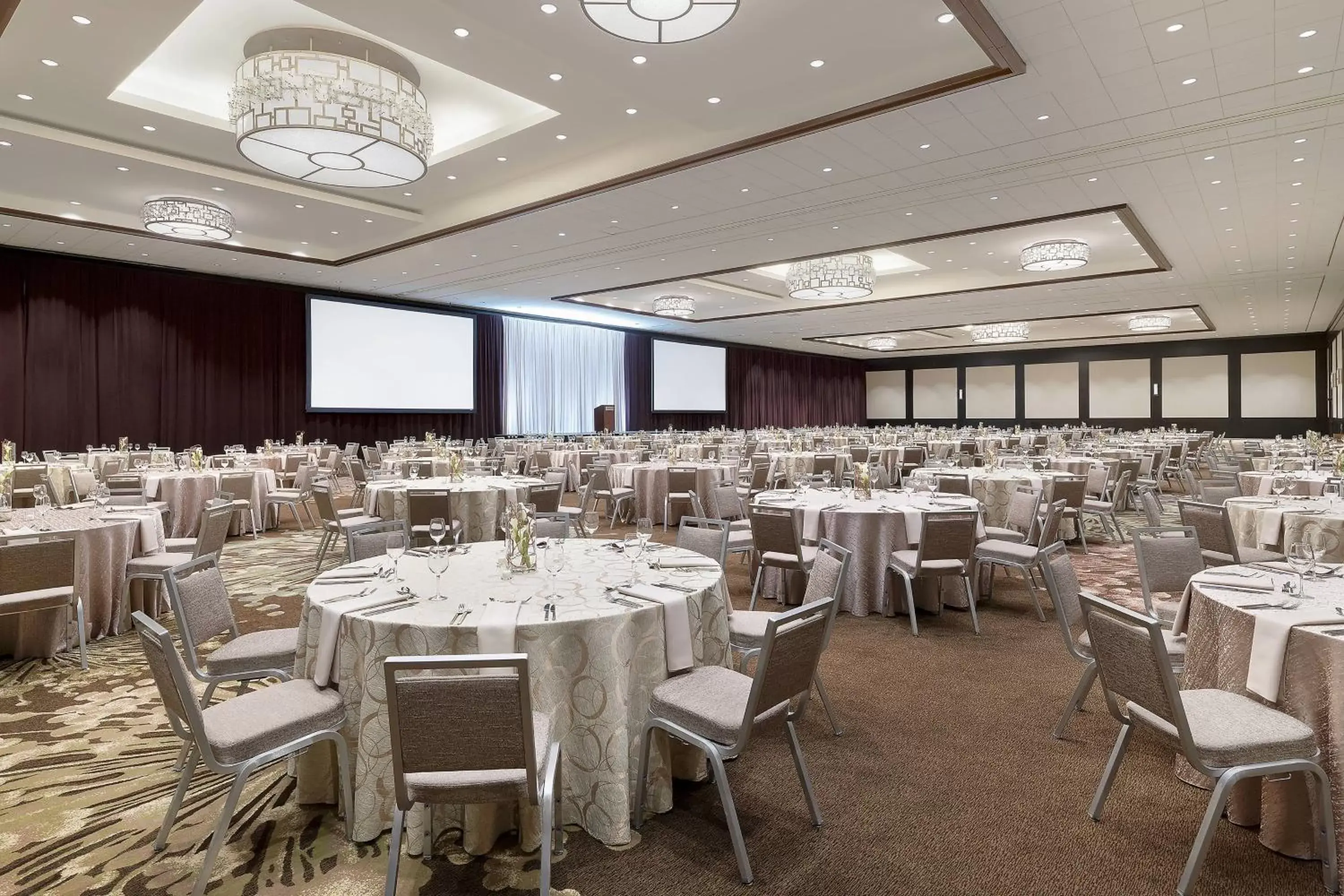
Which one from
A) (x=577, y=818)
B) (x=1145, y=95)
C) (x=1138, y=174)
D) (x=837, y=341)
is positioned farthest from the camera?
(x=837, y=341)

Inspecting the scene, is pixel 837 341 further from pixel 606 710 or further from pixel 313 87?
pixel 606 710

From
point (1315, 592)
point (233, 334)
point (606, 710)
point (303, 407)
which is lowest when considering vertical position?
point (606, 710)

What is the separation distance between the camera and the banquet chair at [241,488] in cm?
895

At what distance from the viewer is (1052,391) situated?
3222cm

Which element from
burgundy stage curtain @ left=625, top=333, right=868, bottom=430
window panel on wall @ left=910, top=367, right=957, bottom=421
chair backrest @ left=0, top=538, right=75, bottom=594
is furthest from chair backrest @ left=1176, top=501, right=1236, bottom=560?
window panel on wall @ left=910, top=367, right=957, bottom=421

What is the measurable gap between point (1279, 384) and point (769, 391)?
18.0 meters

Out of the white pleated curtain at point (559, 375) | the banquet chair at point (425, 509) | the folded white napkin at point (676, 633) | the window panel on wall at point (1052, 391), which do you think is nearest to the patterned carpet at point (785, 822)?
the folded white napkin at point (676, 633)

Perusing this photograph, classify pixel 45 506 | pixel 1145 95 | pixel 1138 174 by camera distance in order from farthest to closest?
pixel 1138 174 → pixel 1145 95 → pixel 45 506

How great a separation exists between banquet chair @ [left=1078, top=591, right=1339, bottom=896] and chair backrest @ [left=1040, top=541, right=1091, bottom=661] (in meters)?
0.62

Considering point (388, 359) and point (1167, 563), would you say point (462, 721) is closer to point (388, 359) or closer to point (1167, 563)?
point (1167, 563)

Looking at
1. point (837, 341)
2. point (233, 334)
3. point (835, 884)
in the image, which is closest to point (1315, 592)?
point (835, 884)

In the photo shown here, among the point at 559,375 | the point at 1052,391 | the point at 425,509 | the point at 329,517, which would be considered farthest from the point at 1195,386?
the point at 329,517

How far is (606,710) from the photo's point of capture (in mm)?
2668

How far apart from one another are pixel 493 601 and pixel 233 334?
16.8 m
